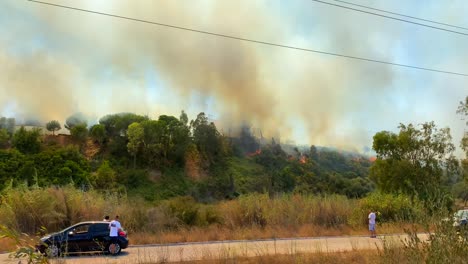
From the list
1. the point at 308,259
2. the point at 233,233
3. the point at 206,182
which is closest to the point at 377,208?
the point at 233,233

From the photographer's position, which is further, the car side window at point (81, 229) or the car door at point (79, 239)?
the car side window at point (81, 229)

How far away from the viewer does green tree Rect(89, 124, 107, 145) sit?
121 metres

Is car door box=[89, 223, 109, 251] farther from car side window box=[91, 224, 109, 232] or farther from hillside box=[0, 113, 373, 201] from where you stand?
hillside box=[0, 113, 373, 201]

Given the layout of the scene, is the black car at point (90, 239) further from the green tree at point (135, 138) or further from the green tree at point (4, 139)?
the green tree at point (4, 139)

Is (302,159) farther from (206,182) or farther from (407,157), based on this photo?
(407,157)

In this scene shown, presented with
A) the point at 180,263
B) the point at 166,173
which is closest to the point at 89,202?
the point at 180,263

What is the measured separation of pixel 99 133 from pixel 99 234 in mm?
105619

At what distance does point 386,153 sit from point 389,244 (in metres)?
45.7

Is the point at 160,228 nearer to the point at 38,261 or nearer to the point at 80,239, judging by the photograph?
the point at 80,239

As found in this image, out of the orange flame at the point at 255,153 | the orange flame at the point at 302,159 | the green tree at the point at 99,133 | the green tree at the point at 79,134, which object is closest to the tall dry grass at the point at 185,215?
the orange flame at the point at 302,159

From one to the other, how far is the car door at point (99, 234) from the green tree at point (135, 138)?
91.1m

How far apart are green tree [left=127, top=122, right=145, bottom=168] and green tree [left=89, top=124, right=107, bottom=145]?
12567mm

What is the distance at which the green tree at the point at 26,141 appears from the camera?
331 ft

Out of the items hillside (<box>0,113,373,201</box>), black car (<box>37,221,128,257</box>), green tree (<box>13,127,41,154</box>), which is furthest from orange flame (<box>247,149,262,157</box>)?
black car (<box>37,221,128,257</box>)
